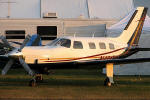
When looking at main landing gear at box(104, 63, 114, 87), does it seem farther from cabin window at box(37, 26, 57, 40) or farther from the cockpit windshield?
cabin window at box(37, 26, 57, 40)

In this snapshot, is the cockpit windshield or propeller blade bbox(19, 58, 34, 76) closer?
propeller blade bbox(19, 58, 34, 76)

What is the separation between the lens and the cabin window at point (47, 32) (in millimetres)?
34188

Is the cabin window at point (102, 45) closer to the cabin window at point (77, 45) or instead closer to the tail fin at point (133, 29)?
the cabin window at point (77, 45)

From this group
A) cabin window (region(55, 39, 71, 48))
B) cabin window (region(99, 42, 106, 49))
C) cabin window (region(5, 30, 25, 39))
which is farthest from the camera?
cabin window (region(5, 30, 25, 39))

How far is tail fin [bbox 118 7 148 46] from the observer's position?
74.8 feet

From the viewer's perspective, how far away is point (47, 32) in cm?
3425

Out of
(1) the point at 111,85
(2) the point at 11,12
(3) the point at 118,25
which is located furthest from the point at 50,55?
(2) the point at 11,12

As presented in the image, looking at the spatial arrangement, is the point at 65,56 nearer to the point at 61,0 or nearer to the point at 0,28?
the point at 0,28

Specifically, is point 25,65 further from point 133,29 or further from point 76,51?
point 133,29

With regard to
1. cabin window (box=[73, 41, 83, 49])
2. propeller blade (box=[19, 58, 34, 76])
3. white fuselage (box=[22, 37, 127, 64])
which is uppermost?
cabin window (box=[73, 41, 83, 49])

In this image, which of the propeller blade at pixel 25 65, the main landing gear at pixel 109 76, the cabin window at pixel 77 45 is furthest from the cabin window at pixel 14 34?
the main landing gear at pixel 109 76

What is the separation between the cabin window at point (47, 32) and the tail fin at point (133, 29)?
40.4ft

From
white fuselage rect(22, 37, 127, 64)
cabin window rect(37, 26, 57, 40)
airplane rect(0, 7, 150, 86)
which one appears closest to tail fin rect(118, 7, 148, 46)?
airplane rect(0, 7, 150, 86)

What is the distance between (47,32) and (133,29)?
12.7 metres
